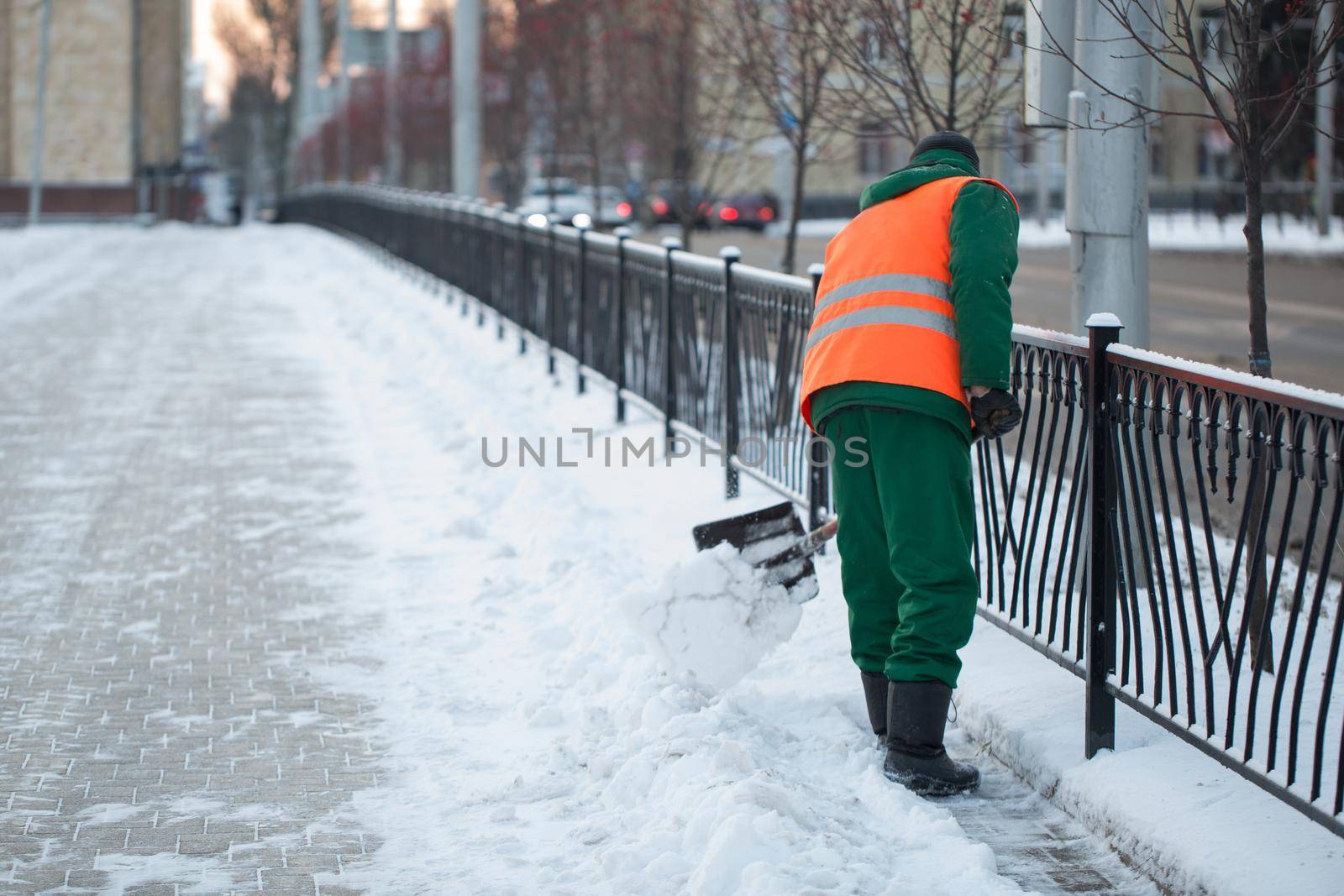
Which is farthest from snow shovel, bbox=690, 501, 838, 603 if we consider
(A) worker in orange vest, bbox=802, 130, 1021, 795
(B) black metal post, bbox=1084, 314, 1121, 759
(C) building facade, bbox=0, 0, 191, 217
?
(C) building facade, bbox=0, 0, 191, 217

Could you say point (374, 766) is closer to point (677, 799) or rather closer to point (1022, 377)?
point (677, 799)

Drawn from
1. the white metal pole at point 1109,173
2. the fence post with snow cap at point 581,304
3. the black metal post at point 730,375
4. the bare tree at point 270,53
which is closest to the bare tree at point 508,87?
the fence post with snow cap at point 581,304

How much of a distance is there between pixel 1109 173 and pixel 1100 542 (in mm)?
2003

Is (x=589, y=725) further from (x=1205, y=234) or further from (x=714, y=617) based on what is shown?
(x=1205, y=234)

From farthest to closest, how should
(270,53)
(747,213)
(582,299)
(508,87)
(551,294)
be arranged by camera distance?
(270,53)
(747,213)
(508,87)
(551,294)
(582,299)

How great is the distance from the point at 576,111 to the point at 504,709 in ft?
50.8

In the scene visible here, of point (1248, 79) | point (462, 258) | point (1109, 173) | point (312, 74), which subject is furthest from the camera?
point (312, 74)

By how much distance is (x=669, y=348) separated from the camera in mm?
9727

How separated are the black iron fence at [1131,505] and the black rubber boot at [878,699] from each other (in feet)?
1.71

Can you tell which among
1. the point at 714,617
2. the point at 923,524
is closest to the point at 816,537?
the point at 714,617

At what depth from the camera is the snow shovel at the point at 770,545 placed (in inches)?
221

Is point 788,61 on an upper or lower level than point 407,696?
upper

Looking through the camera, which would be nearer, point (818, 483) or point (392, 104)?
point (818, 483)

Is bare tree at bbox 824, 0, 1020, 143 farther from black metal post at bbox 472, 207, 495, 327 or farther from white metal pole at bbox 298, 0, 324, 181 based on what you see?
white metal pole at bbox 298, 0, 324, 181
